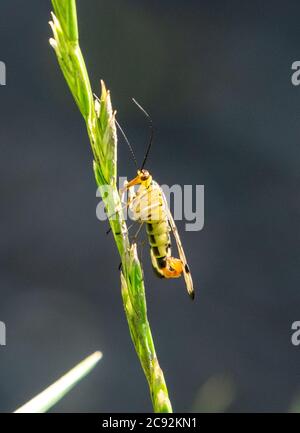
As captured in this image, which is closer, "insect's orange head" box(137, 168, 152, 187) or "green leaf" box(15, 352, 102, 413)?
"green leaf" box(15, 352, 102, 413)

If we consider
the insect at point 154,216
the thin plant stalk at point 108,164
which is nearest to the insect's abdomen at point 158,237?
the insect at point 154,216

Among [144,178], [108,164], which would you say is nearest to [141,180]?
[144,178]

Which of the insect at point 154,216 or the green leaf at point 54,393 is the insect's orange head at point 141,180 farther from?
the green leaf at point 54,393

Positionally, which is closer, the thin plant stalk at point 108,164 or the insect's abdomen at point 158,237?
the thin plant stalk at point 108,164

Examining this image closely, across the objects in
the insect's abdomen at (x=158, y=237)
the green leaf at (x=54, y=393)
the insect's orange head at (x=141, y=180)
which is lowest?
the green leaf at (x=54, y=393)

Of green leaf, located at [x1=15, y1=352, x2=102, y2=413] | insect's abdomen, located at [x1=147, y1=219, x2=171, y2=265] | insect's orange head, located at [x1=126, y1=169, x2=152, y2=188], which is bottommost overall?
green leaf, located at [x1=15, y1=352, x2=102, y2=413]

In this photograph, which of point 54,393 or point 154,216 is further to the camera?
point 154,216

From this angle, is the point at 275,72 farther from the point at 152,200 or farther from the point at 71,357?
the point at 152,200

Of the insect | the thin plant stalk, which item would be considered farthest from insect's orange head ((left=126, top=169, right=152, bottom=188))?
the thin plant stalk

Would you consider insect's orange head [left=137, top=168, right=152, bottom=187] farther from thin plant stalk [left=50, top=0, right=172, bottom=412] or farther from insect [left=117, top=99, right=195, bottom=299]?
thin plant stalk [left=50, top=0, right=172, bottom=412]

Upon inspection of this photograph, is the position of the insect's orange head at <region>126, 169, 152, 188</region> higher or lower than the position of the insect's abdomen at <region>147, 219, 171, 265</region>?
higher

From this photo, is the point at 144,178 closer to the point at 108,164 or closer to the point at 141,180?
the point at 141,180

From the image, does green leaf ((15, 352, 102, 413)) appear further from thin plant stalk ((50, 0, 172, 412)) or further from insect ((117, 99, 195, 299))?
insect ((117, 99, 195, 299))
